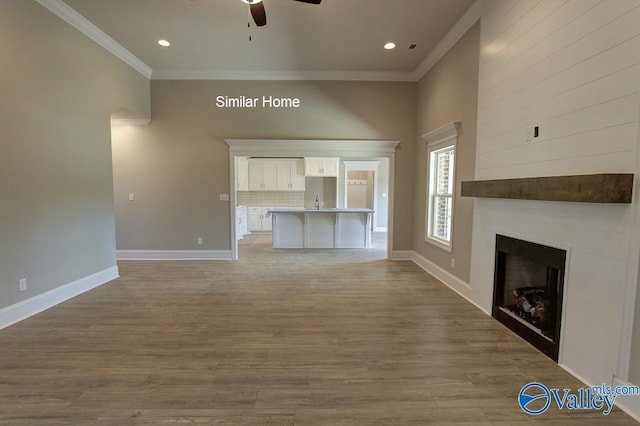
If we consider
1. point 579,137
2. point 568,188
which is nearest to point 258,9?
point 579,137

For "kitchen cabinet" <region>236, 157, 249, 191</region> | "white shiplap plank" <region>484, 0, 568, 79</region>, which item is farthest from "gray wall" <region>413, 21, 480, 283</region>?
"kitchen cabinet" <region>236, 157, 249, 191</region>

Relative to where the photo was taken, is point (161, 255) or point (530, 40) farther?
Answer: point (161, 255)

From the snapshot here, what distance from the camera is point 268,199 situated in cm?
889

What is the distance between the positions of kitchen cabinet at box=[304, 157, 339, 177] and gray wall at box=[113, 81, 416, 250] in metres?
2.69

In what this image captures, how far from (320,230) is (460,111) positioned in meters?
3.76

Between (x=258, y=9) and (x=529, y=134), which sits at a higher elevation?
(x=258, y=9)

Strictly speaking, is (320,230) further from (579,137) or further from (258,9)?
(579,137)

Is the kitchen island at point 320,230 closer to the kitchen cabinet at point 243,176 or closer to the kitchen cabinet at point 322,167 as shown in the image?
the kitchen cabinet at point 322,167

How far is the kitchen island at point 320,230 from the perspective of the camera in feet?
21.4

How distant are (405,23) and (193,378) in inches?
170

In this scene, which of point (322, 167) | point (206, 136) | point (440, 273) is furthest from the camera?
point (322, 167)

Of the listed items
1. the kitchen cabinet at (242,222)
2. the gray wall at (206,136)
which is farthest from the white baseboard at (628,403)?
the kitchen cabinet at (242,222)

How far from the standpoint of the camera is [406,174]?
552 cm

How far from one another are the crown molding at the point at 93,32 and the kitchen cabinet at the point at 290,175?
13.7ft
